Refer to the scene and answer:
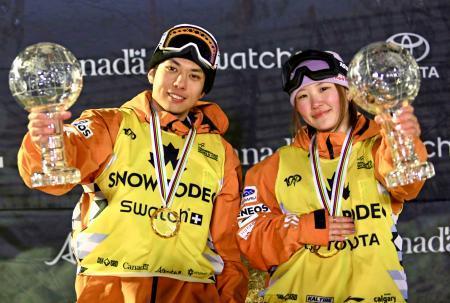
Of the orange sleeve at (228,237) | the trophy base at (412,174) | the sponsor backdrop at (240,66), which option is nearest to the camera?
the trophy base at (412,174)

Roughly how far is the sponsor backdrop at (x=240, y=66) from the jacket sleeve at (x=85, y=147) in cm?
95

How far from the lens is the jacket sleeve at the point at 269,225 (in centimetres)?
276

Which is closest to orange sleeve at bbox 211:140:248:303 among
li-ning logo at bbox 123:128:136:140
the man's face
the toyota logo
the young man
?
the young man

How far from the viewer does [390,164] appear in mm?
2568

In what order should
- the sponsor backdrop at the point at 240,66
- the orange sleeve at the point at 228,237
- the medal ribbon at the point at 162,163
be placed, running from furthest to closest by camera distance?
the sponsor backdrop at the point at 240,66 → the orange sleeve at the point at 228,237 → the medal ribbon at the point at 162,163

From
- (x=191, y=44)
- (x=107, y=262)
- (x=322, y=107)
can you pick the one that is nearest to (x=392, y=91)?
(x=322, y=107)

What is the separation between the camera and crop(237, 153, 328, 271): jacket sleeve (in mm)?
2765

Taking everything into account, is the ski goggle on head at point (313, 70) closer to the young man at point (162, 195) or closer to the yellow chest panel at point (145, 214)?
the young man at point (162, 195)

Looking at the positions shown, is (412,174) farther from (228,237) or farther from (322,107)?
(228,237)

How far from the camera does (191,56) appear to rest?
299cm

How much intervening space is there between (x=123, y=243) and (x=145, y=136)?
1.54 ft

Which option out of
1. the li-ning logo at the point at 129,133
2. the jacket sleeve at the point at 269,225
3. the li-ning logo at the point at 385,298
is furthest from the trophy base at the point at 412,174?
the li-ning logo at the point at 129,133

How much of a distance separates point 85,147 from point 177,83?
0.49 metres

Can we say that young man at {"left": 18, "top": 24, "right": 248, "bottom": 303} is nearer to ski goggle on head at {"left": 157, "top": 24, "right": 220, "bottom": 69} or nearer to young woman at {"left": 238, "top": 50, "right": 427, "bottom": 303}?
ski goggle on head at {"left": 157, "top": 24, "right": 220, "bottom": 69}
